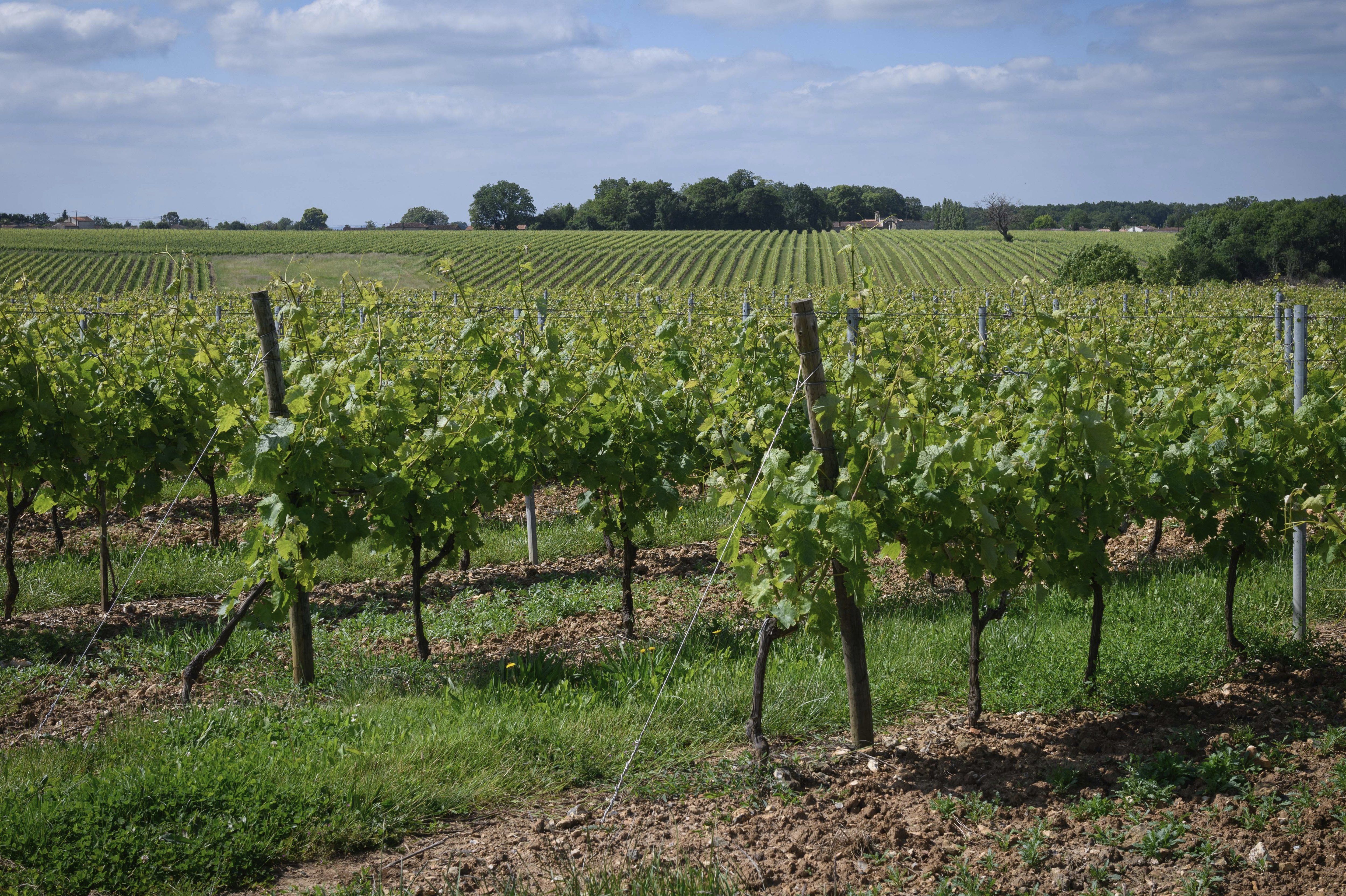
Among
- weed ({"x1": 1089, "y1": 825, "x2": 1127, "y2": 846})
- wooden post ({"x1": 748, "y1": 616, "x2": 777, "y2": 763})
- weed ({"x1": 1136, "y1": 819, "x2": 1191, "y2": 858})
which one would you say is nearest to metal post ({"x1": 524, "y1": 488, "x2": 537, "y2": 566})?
wooden post ({"x1": 748, "y1": 616, "x2": 777, "y2": 763})

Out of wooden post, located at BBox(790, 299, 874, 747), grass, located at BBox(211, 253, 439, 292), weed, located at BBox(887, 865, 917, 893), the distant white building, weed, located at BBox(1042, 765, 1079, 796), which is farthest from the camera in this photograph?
the distant white building

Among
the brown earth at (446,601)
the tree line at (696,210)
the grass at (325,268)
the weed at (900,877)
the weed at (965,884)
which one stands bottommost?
the brown earth at (446,601)

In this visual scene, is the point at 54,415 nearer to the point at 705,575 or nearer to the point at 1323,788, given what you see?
the point at 705,575

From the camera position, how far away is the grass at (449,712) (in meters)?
2.86

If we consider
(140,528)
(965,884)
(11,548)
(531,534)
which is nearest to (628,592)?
(531,534)

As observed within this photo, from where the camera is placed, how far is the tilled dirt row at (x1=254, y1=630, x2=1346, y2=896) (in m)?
2.58

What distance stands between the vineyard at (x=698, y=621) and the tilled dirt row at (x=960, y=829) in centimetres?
1

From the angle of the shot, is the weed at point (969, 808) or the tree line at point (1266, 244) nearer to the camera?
the weed at point (969, 808)

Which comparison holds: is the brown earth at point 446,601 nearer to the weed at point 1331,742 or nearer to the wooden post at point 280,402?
the wooden post at point 280,402

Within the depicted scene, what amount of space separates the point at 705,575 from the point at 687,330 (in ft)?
12.6

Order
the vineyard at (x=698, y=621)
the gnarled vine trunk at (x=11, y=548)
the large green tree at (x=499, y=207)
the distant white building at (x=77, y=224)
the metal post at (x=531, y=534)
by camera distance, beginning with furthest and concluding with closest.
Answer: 1. the large green tree at (x=499, y=207)
2. the distant white building at (x=77, y=224)
3. the metal post at (x=531, y=534)
4. the gnarled vine trunk at (x=11, y=548)
5. the vineyard at (x=698, y=621)

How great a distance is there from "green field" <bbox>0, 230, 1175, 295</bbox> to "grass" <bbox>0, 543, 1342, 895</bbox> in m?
36.5

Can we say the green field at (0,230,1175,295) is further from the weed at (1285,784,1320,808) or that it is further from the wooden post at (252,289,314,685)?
the weed at (1285,784,1320,808)

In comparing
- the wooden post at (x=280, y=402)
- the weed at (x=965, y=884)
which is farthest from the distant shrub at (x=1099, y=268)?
the weed at (x=965, y=884)
